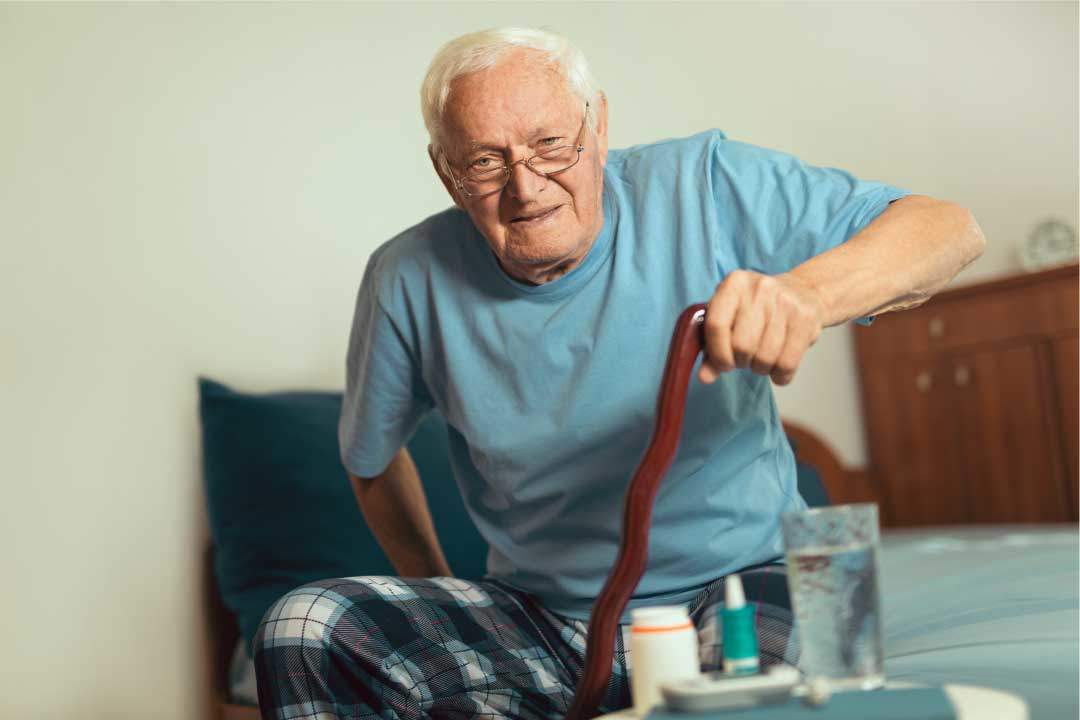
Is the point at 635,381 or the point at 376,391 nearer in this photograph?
the point at 635,381

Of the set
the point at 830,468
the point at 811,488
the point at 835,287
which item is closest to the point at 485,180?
the point at 835,287

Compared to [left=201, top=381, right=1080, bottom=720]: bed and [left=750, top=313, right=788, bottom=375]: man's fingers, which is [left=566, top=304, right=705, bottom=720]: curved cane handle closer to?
[left=750, top=313, right=788, bottom=375]: man's fingers

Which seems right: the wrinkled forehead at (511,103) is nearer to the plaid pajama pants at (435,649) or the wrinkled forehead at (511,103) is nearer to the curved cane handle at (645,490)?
the curved cane handle at (645,490)

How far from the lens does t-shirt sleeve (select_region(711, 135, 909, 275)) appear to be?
123 cm

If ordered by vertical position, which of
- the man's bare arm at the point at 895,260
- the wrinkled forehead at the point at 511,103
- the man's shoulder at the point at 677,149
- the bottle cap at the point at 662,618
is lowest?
the bottle cap at the point at 662,618

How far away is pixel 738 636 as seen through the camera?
83 cm

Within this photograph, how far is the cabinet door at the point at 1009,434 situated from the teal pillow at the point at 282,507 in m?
1.78

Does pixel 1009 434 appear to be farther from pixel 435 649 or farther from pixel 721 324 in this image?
pixel 721 324

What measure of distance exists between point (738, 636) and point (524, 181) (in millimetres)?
610

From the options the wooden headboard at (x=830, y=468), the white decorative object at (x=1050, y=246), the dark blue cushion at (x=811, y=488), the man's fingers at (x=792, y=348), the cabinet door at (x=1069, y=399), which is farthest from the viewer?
the white decorative object at (x=1050, y=246)

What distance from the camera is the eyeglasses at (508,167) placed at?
1.26 meters

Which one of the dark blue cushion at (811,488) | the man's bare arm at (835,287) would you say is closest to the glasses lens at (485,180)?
the man's bare arm at (835,287)

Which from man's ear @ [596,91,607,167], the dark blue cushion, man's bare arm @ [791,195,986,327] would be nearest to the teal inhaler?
man's bare arm @ [791,195,986,327]

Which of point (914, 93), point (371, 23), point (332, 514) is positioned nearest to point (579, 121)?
point (332, 514)
